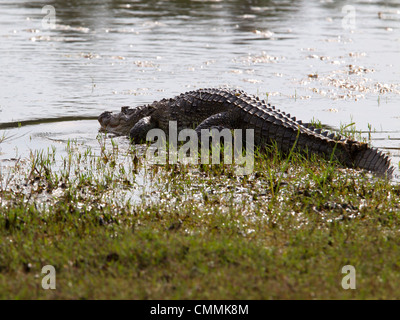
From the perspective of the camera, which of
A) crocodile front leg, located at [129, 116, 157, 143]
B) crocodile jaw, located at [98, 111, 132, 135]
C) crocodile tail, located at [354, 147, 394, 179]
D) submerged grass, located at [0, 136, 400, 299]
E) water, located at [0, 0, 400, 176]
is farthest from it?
water, located at [0, 0, 400, 176]

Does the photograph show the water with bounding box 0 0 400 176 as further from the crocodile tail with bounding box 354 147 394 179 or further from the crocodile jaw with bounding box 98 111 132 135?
the crocodile tail with bounding box 354 147 394 179

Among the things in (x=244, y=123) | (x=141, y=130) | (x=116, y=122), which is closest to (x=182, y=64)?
(x=116, y=122)

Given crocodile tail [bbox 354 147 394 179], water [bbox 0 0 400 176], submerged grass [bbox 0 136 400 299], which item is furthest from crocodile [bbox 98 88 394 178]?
water [bbox 0 0 400 176]

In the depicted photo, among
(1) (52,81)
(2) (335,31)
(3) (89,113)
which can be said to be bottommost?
(3) (89,113)

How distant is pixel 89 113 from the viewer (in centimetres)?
1007

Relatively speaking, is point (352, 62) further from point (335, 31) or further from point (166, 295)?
point (166, 295)

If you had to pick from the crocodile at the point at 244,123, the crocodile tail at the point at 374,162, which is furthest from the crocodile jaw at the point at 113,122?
the crocodile tail at the point at 374,162

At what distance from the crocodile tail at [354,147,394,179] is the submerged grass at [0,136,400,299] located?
0.83ft

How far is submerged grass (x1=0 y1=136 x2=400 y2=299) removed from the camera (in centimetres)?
390

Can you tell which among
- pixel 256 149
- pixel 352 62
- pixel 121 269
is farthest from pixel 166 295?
pixel 352 62

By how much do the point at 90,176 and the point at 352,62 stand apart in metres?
9.95

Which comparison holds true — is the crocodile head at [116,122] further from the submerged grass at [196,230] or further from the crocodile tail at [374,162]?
the crocodile tail at [374,162]

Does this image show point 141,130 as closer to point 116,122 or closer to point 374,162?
point 116,122

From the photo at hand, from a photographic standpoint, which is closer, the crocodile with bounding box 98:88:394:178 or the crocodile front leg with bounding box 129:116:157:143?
the crocodile with bounding box 98:88:394:178
